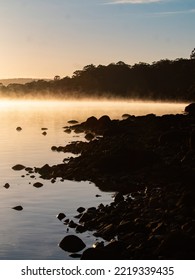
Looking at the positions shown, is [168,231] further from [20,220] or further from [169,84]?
[169,84]

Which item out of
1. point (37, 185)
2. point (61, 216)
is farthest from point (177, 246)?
point (37, 185)

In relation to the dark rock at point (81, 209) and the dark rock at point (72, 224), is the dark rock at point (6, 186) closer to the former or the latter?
the dark rock at point (81, 209)

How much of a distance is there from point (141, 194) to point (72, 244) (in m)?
7.95

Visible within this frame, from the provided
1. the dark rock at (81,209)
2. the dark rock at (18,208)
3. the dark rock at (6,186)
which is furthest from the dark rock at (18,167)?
the dark rock at (81,209)

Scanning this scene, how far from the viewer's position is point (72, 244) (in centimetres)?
1909

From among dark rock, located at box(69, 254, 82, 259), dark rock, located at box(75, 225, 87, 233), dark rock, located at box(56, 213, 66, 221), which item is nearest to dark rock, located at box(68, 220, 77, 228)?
dark rock, located at box(75, 225, 87, 233)

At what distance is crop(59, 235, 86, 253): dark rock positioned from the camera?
Result: 18.9m

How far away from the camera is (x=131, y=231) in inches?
781

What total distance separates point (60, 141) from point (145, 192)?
32.4 m

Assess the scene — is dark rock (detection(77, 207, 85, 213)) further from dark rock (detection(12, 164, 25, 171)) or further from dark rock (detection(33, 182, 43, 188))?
dark rock (detection(12, 164, 25, 171))

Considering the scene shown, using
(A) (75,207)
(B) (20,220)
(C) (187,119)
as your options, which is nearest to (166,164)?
(A) (75,207)

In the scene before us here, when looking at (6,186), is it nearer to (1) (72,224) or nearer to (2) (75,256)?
(1) (72,224)

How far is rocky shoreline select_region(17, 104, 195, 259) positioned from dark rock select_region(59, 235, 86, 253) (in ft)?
0.35

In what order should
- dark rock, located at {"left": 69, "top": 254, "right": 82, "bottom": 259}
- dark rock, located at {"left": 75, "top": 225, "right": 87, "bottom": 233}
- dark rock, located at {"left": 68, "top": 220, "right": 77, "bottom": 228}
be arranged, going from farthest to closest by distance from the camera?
dark rock, located at {"left": 68, "top": 220, "right": 77, "bottom": 228}, dark rock, located at {"left": 75, "top": 225, "right": 87, "bottom": 233}, dark rock, located at {"left": 69, "top": 254, "right": 82, "bottom": 259}
